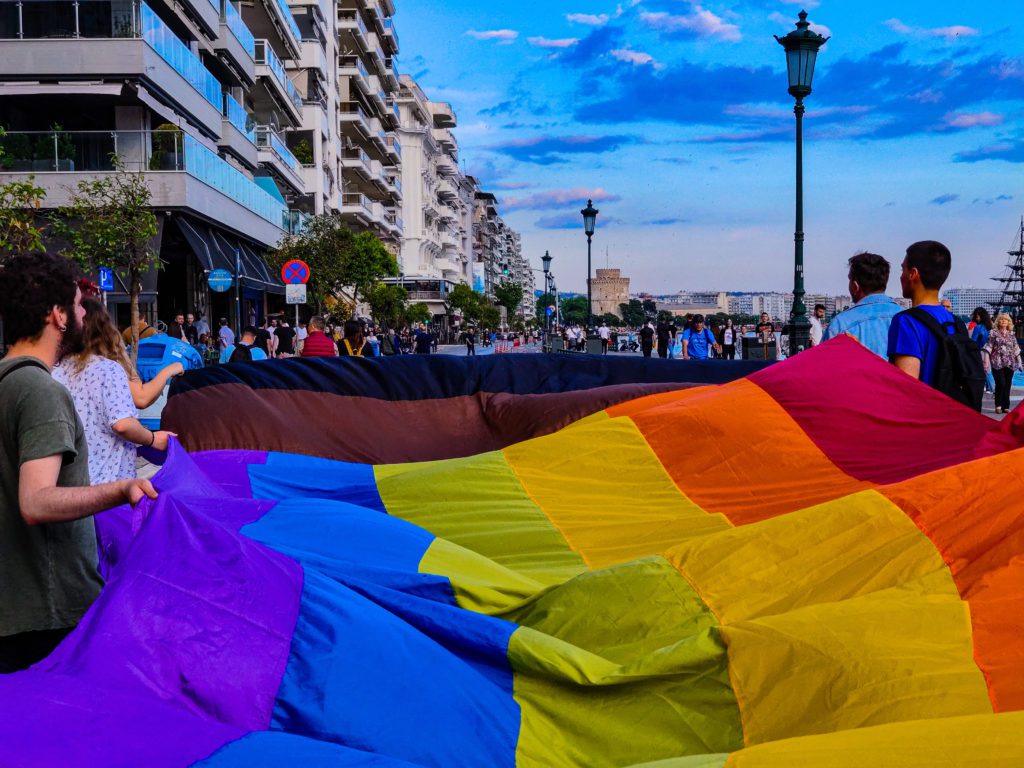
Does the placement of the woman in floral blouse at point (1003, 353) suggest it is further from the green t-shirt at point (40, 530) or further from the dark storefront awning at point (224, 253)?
the dark storefront awning at point (224, 253)

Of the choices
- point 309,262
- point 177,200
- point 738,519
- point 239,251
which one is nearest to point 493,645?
point 738,519

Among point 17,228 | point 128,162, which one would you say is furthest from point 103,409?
point 128,162

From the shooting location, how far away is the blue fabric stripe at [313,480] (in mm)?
6074

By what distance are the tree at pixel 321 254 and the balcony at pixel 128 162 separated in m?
11.7

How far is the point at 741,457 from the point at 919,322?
1.16m

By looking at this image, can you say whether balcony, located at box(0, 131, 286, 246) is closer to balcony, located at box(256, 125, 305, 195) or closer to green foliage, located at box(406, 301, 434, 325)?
balcony, located at box(256, 125, 305, 195)

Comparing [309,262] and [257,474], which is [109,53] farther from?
[257,474]

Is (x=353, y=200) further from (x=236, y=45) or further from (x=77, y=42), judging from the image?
(x=77, y=42)

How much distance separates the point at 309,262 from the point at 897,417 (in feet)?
146

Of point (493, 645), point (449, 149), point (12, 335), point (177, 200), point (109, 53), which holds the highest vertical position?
point (449, 149)

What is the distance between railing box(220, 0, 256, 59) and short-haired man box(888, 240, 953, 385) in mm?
39168

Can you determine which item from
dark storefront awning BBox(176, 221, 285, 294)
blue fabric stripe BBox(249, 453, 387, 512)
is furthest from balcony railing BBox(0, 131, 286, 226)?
blue fabric stripe BBox(249, 453, 387, 512)

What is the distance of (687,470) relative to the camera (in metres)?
5.75

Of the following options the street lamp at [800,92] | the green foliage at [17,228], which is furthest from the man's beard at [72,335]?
the green foliage at [17,228]
